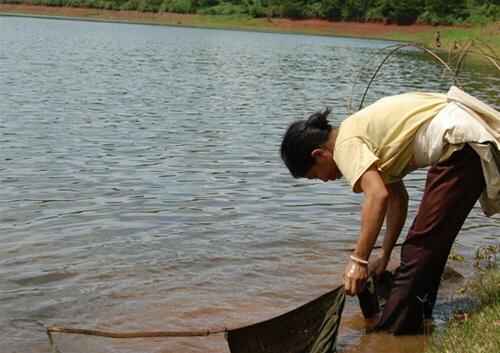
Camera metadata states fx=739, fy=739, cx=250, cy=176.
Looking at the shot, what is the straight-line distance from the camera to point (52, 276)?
22.4 ft

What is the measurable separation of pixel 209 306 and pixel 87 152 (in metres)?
6.75

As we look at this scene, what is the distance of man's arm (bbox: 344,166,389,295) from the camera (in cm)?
441

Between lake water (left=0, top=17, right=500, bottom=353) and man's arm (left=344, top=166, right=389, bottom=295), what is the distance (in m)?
0.73

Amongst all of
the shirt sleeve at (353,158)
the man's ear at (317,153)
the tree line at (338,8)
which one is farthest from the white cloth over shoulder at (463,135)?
the tree line at (338,8)

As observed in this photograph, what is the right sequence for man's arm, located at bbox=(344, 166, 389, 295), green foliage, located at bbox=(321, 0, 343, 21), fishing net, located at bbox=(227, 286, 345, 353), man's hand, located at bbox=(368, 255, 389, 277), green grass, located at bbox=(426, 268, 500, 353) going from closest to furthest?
green grass, located at bbox=(426, 268, 500, 353), man's arm, located at bbox=(344, 166, 389, 295), fishing net, located at bbox=(227, 286, 345, 353), man's hand, located at bbox=(368, 255, 389, 277), green foliage, located at bbox=(321, 0, 343, 21)

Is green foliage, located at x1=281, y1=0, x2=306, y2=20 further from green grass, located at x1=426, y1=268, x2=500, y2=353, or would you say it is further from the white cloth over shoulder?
the white cloth over shoulder

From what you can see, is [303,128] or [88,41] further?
[88,41]

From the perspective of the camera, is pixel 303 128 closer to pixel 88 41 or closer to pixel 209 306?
pixel 209 306

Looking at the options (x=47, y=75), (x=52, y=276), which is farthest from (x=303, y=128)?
(x=47, y=75)

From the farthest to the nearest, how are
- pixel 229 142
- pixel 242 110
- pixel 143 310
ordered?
pixel 242 110 < pixel 229 142 < pixel 143 310

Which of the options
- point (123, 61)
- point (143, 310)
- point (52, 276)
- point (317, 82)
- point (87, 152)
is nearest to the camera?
point (143, 310)

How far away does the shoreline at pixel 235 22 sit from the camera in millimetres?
84938

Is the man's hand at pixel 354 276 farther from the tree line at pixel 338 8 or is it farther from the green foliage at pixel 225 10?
the green foliage at pixel 225 10

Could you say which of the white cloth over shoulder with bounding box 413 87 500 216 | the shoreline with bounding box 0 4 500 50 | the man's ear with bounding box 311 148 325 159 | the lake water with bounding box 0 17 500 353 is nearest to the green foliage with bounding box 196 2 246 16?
the shoreline with bounding box 0 4 500 50
